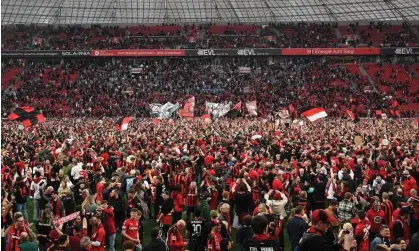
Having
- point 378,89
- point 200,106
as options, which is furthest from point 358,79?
point 200,106

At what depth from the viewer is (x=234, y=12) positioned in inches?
2943

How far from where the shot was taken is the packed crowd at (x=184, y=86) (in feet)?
188

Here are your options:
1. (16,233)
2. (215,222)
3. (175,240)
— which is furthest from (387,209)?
(16,233)

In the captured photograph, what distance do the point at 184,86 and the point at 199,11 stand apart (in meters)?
16.4

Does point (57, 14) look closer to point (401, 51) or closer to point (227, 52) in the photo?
point (227, 52)

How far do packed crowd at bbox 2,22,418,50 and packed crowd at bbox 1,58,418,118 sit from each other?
2294 millimetres

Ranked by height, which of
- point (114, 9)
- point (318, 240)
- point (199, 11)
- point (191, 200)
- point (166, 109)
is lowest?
point (166, 109)

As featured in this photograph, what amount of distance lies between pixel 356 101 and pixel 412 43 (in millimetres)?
17014

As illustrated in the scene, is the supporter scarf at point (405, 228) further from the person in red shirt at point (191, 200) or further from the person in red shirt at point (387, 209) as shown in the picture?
the person in red shirt at point (191, 200)

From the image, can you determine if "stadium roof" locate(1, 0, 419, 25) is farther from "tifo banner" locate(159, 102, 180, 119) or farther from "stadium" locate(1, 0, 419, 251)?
"tifo banner" locate(159, 102, 180, 119)

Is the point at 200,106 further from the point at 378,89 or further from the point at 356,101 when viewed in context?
the point at 378,89

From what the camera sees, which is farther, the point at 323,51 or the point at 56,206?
the point at 323,51

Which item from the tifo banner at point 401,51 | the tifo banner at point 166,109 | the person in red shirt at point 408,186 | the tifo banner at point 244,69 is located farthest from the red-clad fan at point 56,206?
the tifo banner at point 401,51

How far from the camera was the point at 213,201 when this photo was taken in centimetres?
1272
